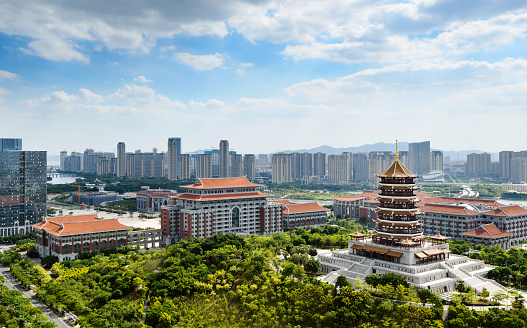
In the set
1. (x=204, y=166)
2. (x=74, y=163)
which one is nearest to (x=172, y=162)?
(x=204, y=166)

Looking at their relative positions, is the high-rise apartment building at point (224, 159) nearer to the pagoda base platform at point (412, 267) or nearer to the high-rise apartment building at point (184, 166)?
the high-rise apartment building at point (184, 166)

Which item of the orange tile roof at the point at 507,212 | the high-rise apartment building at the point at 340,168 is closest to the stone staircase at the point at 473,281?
the orange tile roof at the point at 507,212

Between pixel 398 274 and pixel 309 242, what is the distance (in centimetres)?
1376

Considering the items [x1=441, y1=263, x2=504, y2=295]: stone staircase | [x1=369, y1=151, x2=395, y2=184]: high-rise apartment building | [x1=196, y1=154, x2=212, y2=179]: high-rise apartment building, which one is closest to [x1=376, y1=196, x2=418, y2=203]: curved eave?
[x1=441, y1=263, x2=504, y2=295]: stone staircase

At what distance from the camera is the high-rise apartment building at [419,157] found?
161500 millimetres

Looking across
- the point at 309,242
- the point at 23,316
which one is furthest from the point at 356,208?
the point at 23,316

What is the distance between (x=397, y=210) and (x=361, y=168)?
123 meters

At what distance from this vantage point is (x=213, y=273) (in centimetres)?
3050

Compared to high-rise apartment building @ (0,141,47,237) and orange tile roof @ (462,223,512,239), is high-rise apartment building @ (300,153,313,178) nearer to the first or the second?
high-rise apartment building @ (0,141,47,237)

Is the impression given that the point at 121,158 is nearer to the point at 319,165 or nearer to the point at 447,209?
the point at 319,165

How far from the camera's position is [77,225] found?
136ft

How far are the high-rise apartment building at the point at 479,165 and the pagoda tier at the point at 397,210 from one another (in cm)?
13557

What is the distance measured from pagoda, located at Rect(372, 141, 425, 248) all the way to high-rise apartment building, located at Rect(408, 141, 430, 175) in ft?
443

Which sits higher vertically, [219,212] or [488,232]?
[219,212]
